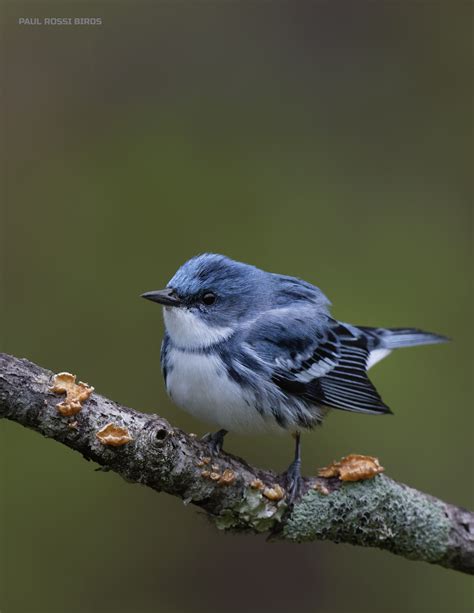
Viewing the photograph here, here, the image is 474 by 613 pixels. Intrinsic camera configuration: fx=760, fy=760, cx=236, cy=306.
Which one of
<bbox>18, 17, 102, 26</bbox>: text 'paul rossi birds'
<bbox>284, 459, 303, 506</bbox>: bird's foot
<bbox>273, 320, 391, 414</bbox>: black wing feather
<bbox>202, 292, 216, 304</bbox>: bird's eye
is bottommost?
<bbox>284, 459, 303, 506</bbox>: bird's foot

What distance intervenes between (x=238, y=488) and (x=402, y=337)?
1819 millimetres

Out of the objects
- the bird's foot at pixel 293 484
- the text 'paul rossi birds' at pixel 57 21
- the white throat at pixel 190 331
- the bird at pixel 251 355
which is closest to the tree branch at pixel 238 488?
the bird's foot at pixel 293 484

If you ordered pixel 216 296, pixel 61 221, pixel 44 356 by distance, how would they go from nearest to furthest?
pixel 216 296 → pixel 44 356 → pixel 61 221

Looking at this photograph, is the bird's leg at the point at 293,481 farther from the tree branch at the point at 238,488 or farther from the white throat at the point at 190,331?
the white throat at the point at 190,331

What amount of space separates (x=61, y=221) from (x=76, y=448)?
2.24 meters

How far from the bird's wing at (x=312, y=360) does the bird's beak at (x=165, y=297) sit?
0.38 m

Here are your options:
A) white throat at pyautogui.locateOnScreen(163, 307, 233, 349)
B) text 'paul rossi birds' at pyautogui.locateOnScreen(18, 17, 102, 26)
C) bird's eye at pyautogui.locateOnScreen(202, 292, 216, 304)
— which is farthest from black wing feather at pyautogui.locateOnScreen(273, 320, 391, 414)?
text 'paul rossi birds' at pyautogui.locateOnScreen(18, 17, 102, 26)

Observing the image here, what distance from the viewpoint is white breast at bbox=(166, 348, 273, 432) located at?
3.33 m

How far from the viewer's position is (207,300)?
11.7 feet

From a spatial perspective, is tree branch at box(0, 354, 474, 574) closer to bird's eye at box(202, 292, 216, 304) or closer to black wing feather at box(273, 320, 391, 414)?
black wing feather at box(273, 320, 391, 414)

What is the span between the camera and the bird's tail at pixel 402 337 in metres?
4.45

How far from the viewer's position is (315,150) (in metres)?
5.11

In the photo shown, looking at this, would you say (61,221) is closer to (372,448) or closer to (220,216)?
(220,216)

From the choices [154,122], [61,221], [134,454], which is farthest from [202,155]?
[134,454]
